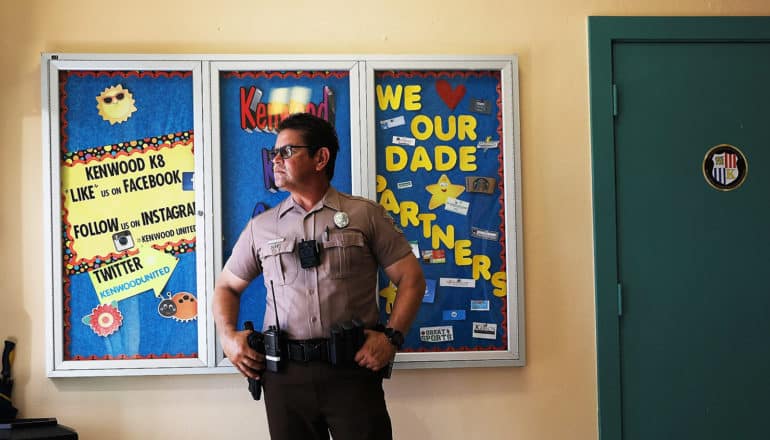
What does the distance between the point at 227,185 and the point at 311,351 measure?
91 cm

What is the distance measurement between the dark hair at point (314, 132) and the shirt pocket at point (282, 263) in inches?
11.7

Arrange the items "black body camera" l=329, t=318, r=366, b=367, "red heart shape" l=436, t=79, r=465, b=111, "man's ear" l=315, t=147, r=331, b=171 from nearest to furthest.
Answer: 1. "black body camera" l=329, t=318, r=366, b=367
2. "man's ear" l=315, t=147, r=331, b=171
3. "red heart shape" l=436, t=79, r=465, b=111

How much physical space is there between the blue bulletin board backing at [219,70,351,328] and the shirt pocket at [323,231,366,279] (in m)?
0.54

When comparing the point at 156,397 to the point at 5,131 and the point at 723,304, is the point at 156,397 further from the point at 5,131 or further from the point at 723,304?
the point at 723,304

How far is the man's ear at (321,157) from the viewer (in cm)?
243

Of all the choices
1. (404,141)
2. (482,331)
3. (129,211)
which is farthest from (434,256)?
(129,211)

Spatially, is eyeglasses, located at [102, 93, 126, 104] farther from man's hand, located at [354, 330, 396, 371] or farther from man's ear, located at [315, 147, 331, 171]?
man's hand, located at [354, 330, 396, 371]

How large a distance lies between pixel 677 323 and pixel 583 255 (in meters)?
0.47

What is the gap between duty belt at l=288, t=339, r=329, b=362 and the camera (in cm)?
224

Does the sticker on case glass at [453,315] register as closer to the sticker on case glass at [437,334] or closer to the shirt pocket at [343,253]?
the sticker on case glass at [437,334]

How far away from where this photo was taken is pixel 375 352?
7.35ft

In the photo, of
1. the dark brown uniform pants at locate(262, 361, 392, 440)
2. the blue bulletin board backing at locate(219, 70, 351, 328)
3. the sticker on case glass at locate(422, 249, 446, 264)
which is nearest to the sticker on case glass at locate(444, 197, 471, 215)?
the sticker on case glass at locate(422, 249, 446, 264)

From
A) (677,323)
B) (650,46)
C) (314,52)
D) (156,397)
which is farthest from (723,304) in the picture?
(156,397)

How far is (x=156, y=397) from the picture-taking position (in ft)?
9.35
